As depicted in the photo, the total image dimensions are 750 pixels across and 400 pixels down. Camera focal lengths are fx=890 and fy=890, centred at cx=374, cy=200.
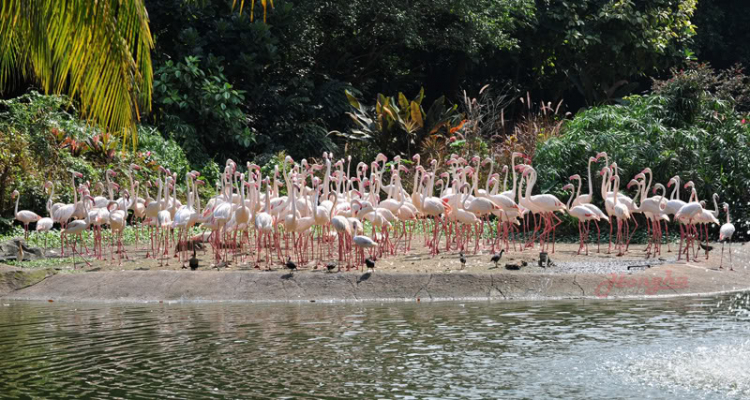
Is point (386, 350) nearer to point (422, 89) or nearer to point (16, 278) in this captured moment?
point (16, 278)

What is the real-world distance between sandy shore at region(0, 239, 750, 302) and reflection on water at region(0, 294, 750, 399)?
1.53 feet

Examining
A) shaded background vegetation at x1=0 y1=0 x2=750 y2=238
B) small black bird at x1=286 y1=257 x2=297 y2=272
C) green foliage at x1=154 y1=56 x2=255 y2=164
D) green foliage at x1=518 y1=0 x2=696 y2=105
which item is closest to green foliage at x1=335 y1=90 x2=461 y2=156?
shaded background vegetation at x1=0 y1=0 x2=750 y2=238

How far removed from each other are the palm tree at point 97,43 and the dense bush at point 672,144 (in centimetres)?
1052

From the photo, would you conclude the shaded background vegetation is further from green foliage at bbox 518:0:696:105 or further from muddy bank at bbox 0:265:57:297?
muddy bank at bbox 0:265:57:297

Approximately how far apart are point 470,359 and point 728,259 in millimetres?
6692

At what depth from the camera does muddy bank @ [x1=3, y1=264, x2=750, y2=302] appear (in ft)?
34.4

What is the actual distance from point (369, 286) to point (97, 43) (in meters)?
5.27

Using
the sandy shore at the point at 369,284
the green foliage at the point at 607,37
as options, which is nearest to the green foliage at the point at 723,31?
the green foliage at the point at 607,37

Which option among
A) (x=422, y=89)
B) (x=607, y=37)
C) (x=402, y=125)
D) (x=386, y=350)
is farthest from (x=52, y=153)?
(x=607, y=37)

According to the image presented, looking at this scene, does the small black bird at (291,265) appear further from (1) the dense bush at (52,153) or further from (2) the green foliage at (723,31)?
(2) the green foliage at (723,31)

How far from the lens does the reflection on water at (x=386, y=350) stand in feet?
20.5

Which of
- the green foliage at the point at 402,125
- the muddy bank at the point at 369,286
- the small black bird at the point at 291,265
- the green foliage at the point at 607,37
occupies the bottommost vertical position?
the muddy bank at the point at 369,286

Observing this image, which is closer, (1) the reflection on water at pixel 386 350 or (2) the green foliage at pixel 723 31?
(1) the reflection on water at pixel 386 350

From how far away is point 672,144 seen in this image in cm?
1584
